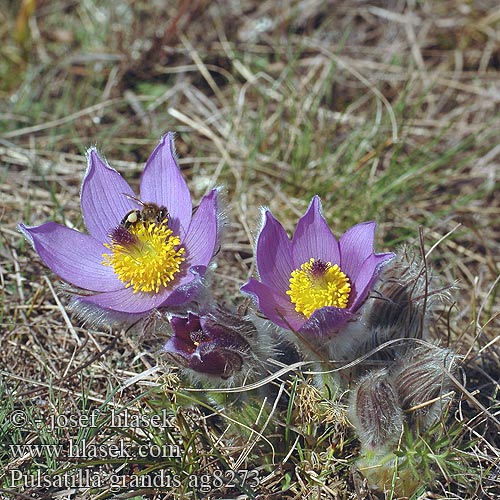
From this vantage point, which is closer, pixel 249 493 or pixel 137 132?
pixel 249 493

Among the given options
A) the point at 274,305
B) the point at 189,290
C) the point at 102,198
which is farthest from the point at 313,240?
the point at 102,198

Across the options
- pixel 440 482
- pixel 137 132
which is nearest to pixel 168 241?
pixel 440 482

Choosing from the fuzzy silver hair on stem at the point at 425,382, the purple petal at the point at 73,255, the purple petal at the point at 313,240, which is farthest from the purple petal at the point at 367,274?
the purple petal at the point at 73,255

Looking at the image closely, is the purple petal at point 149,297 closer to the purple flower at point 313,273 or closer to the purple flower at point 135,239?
the purple flower at point 135,239

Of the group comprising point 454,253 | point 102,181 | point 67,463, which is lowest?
point 454,253

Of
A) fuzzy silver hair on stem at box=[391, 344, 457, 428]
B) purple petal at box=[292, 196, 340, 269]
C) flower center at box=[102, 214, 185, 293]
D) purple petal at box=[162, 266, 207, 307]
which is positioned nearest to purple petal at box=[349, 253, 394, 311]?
purple petal at box=[292, 196, 340, 269]

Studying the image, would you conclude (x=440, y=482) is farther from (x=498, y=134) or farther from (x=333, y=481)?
(x=498, y=134)

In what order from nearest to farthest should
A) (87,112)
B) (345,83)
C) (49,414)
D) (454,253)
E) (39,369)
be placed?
(49,414) → (39,369) → (454,253) → (87,112) → (345,83)

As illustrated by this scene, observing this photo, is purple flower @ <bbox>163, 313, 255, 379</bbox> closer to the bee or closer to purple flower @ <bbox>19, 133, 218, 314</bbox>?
purple flower @ <bbox>19, 133, 218, 314</bbox>
